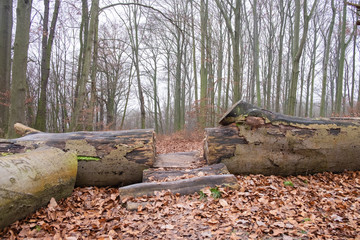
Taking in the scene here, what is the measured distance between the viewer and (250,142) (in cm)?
437

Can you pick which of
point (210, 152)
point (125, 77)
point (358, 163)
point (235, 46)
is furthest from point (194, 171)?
point (125, 77)

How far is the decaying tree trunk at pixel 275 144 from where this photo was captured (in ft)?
14.3

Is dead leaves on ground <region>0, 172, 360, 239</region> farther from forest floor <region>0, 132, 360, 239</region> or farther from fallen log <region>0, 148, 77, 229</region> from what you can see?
fallen log <region>0, 148, 77, 229</region>

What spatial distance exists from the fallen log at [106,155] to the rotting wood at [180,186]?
89 cm

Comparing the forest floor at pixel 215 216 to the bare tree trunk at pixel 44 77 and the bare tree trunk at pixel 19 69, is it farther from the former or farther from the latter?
the bare tree trunk at pixel 44 77

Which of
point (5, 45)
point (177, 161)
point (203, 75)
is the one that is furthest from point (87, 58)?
point (203, 75)

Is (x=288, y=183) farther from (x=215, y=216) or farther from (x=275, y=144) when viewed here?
(x=215, y=216)

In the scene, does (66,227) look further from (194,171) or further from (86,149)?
(194,171)

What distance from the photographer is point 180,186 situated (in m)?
3.52

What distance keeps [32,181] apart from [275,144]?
4.22 m

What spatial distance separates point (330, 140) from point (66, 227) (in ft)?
16.4

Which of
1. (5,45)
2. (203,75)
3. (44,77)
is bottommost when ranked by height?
(44,77)

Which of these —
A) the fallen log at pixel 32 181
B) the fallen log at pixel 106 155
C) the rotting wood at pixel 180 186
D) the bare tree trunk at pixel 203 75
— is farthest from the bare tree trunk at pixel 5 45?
the bare tree trunk at pixel 203 75

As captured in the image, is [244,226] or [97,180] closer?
[244,226]
